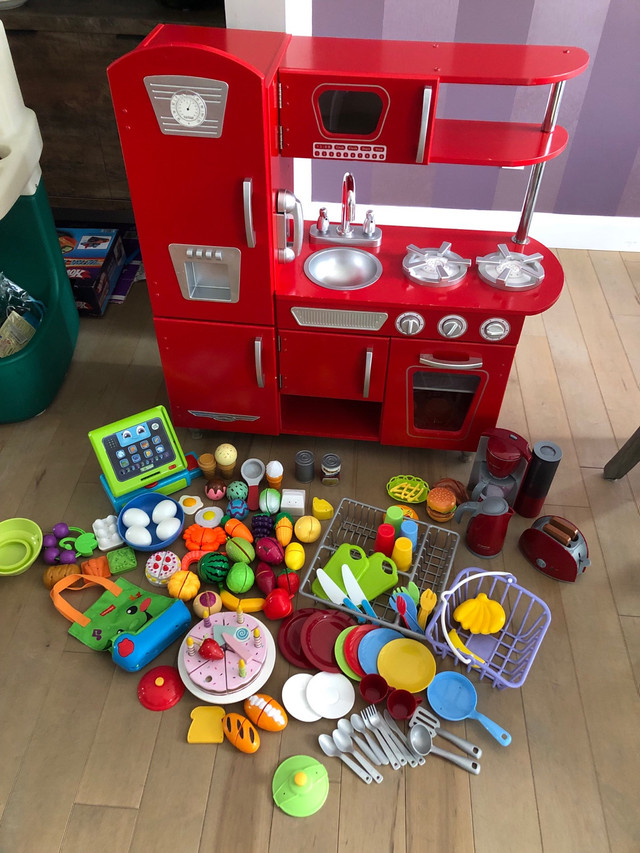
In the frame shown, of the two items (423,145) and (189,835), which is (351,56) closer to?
(423,145)

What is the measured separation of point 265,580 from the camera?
1837 millimetres

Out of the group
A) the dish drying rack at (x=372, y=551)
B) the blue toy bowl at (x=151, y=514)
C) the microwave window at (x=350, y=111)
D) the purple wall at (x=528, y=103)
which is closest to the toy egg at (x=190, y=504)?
the blue toy bowl at (x=151, y=514)

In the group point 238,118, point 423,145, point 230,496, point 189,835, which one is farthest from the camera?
point 230,496

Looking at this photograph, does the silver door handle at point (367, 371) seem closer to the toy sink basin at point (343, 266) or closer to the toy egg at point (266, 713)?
the toy sink basin at point (343, 266)

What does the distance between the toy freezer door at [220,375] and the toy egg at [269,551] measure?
44 centimetres

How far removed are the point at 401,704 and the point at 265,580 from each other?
1.54 ft

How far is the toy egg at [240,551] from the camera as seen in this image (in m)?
1.89

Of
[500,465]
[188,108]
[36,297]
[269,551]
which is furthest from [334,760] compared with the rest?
[36,297]

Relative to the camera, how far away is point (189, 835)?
1.46 metres

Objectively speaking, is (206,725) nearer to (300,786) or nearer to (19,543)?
(300,786)

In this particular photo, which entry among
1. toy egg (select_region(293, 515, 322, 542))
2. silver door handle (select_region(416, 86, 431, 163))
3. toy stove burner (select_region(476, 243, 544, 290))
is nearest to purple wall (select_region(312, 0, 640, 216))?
toy stove burner (select_region(476, 243, 544, 290))

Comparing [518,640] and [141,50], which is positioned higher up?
[141,50]

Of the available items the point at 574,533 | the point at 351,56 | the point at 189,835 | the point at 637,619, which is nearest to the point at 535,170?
the point at 351,56

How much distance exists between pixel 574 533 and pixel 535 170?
39.6 inches
